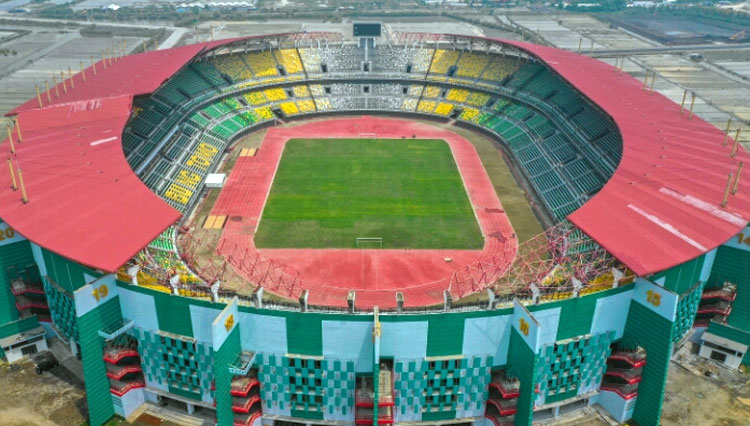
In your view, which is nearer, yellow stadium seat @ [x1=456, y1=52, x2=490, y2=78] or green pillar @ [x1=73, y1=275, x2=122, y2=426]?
green pillar @ [x1=73, y1=275, x2=122, y2=426]

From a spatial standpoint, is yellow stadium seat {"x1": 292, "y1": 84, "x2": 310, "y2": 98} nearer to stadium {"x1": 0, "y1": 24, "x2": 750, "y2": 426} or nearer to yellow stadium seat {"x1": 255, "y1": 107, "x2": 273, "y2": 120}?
yellow stadium seat {"x1": 255, "y1": 107, "x2": 273, "y2": 120}

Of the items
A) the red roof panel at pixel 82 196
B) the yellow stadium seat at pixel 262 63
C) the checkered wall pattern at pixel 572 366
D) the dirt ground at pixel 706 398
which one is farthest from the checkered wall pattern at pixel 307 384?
the yellow stadium seat at pixel 262 63

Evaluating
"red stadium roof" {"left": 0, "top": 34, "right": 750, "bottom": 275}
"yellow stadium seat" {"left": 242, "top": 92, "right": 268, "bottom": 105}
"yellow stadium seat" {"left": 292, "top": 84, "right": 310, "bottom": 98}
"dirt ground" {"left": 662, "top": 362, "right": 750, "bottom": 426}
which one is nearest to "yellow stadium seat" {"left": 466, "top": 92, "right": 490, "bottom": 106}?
"yellow stadium seat" {"left": 292, "top": 84, "right": 310, "bottom": 98}

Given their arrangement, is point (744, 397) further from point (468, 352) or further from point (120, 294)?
point (120, 294)

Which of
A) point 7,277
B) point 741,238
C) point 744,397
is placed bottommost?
point 744,397

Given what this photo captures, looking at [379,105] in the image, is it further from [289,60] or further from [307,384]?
[307,384]

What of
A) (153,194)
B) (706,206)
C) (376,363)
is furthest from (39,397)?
(706,206)

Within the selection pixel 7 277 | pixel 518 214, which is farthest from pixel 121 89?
pixel 518 214
